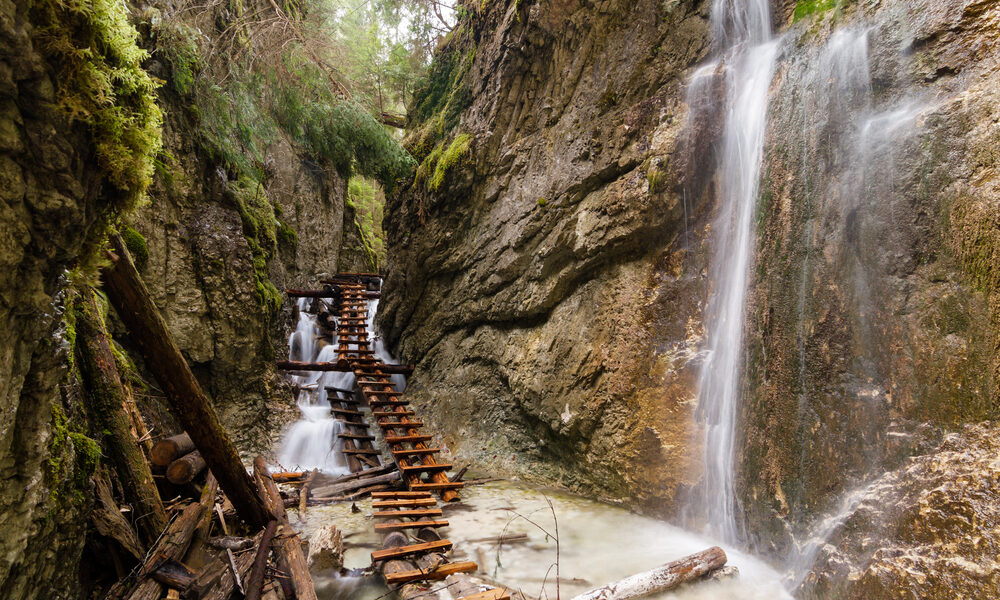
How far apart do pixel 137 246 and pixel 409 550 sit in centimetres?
630

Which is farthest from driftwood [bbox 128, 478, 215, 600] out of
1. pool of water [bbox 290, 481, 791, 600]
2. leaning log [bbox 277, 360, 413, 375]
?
leaning log [bbox 277, 360, 413, 375]

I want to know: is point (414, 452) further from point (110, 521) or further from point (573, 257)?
point (110, 521)


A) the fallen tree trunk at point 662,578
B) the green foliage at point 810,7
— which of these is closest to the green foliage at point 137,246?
the fallen tree trunk at point 662,578

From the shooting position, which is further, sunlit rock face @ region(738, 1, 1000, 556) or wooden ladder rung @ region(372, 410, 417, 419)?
wooden ladder rung @ region(372, 410, 417, 419)

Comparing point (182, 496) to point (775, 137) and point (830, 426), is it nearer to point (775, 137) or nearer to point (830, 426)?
point (830, 426)

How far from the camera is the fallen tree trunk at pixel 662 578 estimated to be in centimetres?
313

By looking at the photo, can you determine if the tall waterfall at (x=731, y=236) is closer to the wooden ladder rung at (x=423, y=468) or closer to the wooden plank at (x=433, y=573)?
the wooden plank at (x=433, y=573)

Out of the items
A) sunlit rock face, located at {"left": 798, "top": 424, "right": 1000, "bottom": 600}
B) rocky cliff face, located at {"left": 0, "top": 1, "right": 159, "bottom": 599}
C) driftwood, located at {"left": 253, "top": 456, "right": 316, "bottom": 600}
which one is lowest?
driftwood, located at {"left": 253, "top": 456, "right": 316, "bottom": 600}

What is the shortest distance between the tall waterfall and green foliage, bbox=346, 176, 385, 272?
13.4 m

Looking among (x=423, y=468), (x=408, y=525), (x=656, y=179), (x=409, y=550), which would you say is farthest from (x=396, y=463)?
(x=656, y=179)

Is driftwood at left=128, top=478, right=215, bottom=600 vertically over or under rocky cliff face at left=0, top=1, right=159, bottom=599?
under

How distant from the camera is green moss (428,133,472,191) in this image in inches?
356

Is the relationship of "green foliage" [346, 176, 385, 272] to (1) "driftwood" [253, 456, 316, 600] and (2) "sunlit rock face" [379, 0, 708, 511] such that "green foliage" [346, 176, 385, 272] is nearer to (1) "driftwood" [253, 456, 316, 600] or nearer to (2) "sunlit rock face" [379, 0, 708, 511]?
(2) "sunlit rock face" [379, 0, 708, 511]

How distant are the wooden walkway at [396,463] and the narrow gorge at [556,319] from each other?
0.22 feet
